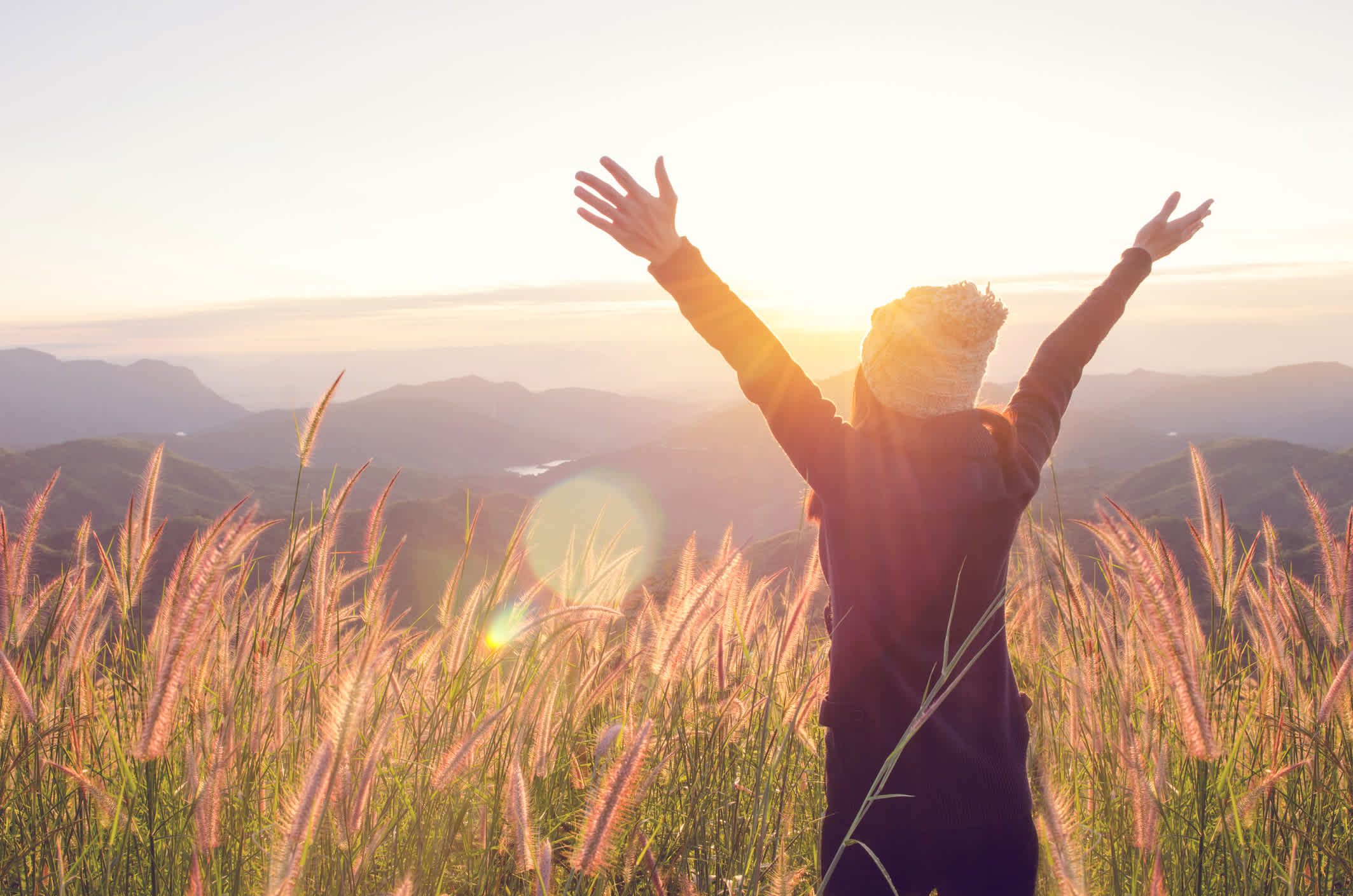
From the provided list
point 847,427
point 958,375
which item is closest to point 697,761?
point 847,427

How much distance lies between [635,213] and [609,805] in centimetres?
128

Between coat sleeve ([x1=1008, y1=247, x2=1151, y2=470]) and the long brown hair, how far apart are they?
9 cm

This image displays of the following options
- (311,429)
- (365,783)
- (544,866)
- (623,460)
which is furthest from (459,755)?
(623,460)

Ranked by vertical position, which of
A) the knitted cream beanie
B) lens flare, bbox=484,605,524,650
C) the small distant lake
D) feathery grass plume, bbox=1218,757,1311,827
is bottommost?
the small distant lake

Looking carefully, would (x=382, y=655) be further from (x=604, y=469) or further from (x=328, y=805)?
(x=604, y=469)

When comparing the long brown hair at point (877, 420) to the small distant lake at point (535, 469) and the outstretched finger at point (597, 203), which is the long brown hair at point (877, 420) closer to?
the outstretched finger at point (597, 203)

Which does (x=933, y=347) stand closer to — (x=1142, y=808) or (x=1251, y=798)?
(x=1142, y=808)

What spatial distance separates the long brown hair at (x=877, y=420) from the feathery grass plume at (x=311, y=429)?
130 cm

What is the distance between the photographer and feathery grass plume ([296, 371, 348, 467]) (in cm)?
194

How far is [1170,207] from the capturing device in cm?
268

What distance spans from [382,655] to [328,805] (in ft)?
1.73

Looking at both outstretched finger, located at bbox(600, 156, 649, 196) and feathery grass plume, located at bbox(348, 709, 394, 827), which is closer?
feathery grass plume, located at bbox(348, 709, 394, 827)

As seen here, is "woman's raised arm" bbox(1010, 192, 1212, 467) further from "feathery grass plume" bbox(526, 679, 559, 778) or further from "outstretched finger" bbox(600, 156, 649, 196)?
"feathery grass plume" bbox(526, 679, 559, 778)

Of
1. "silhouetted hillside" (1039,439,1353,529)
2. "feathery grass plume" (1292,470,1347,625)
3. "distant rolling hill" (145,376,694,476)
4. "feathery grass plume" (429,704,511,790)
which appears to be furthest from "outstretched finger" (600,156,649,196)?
"distant rolling hill" (145,376,694,476)
